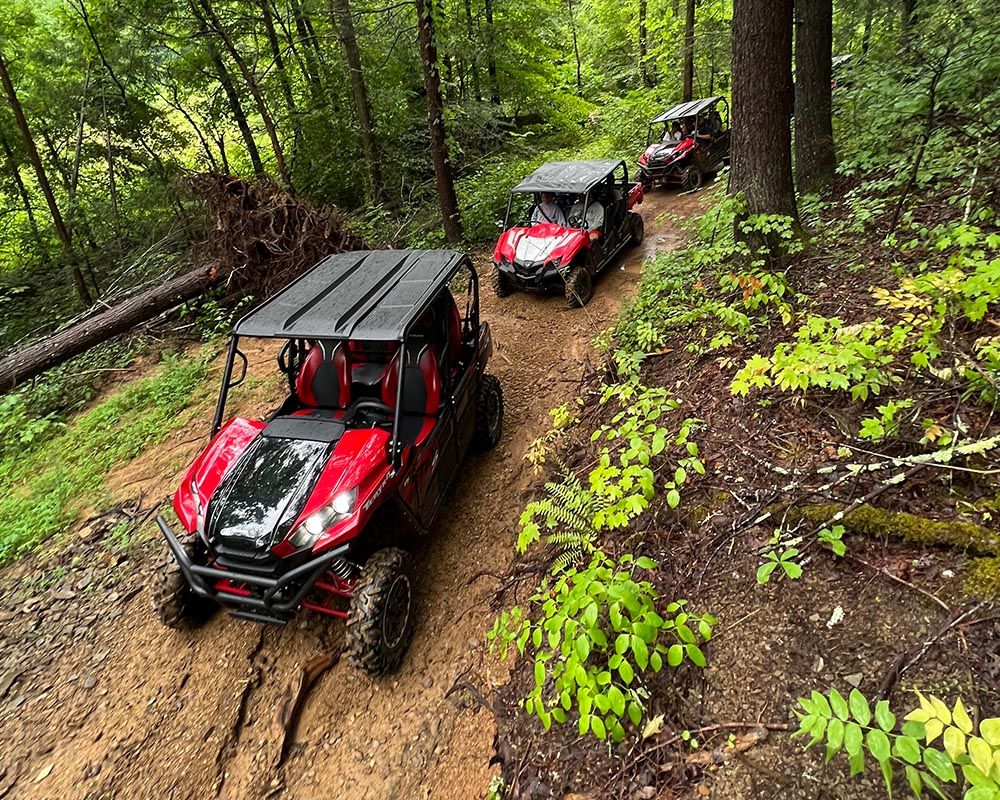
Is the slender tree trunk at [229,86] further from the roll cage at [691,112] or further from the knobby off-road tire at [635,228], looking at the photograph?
the roll cage at [691,112]

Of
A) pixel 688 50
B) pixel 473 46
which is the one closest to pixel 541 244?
pixel 473 46

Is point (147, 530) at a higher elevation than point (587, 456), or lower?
lower

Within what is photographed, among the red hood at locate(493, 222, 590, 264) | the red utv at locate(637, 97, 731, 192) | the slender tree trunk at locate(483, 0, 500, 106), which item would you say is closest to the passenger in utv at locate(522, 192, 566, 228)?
the red hood at locate(493, 222, 590, 264)

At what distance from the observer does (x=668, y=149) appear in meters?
11.5

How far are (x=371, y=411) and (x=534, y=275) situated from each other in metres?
4.09

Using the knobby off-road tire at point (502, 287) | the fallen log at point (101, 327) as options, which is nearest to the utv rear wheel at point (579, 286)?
the knobby off-road tire at point (502, 287)

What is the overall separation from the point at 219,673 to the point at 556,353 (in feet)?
15.9

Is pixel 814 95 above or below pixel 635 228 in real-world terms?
above

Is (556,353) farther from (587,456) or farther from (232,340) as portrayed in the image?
(232,340)

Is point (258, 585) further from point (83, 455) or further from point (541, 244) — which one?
point (541, 244)

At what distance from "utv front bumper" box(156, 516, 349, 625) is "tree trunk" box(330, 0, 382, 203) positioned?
9.58m

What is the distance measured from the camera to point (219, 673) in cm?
364

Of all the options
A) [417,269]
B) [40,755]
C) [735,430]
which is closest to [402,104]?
[417,269]

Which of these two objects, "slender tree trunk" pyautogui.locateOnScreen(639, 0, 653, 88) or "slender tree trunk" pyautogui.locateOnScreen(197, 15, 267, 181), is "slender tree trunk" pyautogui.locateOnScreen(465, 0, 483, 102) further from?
"slender tree trunk" pyautogui.locateOnScreen(639, 0, 653, 88)
